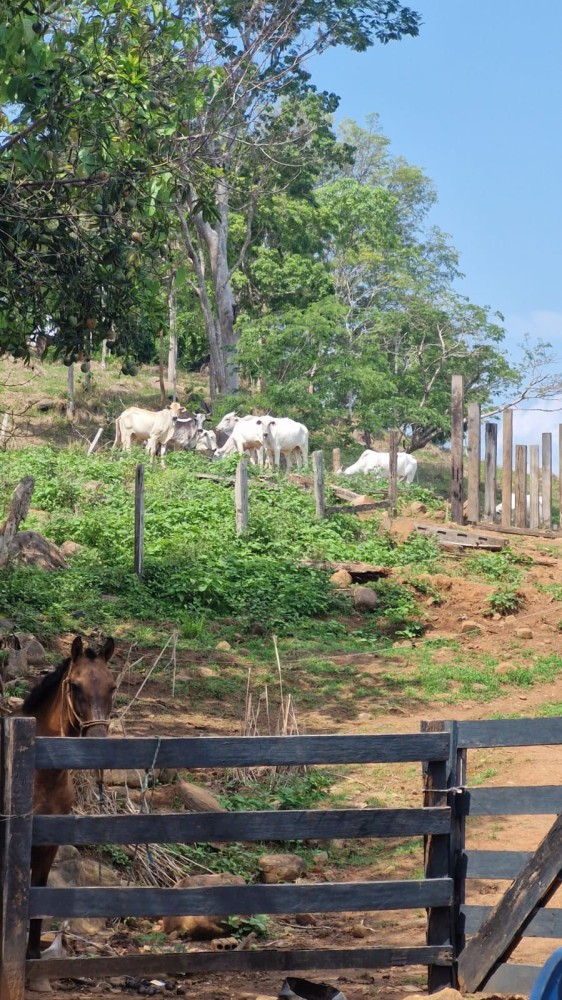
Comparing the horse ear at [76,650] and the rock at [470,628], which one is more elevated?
the horse ear at [76,650]

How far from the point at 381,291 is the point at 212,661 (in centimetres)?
3272

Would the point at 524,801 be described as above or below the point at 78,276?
below

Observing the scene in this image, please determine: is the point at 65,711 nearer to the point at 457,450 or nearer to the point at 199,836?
the point at 199,836

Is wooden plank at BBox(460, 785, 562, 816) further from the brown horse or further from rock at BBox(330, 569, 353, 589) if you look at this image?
rock at BBox(330, 569, 353, 589)

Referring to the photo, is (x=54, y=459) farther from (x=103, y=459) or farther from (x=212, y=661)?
(x=212, y=661)

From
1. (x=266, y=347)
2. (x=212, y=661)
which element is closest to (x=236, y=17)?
(x=266, y=347)

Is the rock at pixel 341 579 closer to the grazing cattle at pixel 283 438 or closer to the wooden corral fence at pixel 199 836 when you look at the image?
the grazing cattle at pixel 283 438

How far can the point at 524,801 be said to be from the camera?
5.42 metres

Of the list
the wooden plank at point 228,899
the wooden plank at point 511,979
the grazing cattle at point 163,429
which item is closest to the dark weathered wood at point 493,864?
the wooden plank at point 228,899

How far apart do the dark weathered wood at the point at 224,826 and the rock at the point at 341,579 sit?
1244 centimetres

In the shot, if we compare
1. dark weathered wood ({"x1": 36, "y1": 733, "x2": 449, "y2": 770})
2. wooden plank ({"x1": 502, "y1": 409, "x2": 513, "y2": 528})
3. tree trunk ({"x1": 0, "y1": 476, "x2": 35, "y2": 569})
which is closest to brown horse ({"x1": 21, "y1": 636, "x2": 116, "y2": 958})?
dark weathered wood ({"x1": 36, "y1": 733, "x2": 449, "y2": 770})

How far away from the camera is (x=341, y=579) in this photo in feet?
58.3

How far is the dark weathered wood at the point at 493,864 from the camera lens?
538 centimetres

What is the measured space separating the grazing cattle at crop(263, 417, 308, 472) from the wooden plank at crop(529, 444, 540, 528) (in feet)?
20.4
